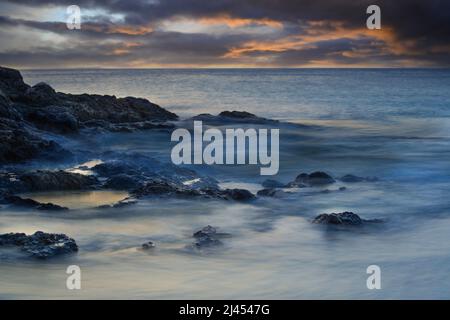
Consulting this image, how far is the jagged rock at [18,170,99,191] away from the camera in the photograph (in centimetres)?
1102

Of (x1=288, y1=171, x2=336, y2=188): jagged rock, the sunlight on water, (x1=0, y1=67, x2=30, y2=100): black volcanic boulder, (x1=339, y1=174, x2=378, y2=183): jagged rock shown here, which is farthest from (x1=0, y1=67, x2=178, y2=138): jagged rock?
(x1=339, y1=174, x2=378, y2=183): jagged rock

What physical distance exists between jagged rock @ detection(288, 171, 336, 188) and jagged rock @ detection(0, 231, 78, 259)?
5.44m

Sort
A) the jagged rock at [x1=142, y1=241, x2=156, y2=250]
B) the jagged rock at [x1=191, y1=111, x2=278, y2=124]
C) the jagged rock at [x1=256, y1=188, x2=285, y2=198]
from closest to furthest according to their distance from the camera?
the jagged rock at [x1=142, y1=241, x2=156, y2=250] → the jagged rock at [x1=256, y1=188, x2=285, y2=198] → the jagged rock at [x1=191, y1=111, x2=278, y2=124]

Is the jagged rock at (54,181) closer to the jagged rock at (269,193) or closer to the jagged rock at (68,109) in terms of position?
the jagged rock at (269,193)

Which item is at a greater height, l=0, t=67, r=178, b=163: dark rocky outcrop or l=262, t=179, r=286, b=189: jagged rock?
l=0, t=67, r=178, b=163: dark rocky outcrop

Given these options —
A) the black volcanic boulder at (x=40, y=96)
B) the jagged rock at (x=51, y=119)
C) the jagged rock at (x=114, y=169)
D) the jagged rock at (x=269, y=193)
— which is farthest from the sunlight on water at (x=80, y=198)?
the black volcanic boulder at (x=40, y=96)

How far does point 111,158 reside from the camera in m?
13.5

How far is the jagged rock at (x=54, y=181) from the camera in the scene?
36.1ft

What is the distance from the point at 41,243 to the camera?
26.3 ft

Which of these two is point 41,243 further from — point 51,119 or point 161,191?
point 51,119

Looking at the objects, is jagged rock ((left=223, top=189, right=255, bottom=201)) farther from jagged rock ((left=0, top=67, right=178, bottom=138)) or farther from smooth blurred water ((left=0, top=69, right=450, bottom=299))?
jagged rock ((left=0, top=67, right=178, bottom=138))

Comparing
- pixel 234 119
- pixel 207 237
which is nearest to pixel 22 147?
pixel 207 237

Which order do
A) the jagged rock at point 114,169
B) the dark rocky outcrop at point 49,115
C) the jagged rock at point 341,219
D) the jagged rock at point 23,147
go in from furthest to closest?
the dark rocky outcrop at point 49,115, the jagged rock at point 23,147, the jagged rock at point 114,169, the jagged rock at point 341,219

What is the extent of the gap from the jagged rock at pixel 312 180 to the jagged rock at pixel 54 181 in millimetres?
3957
